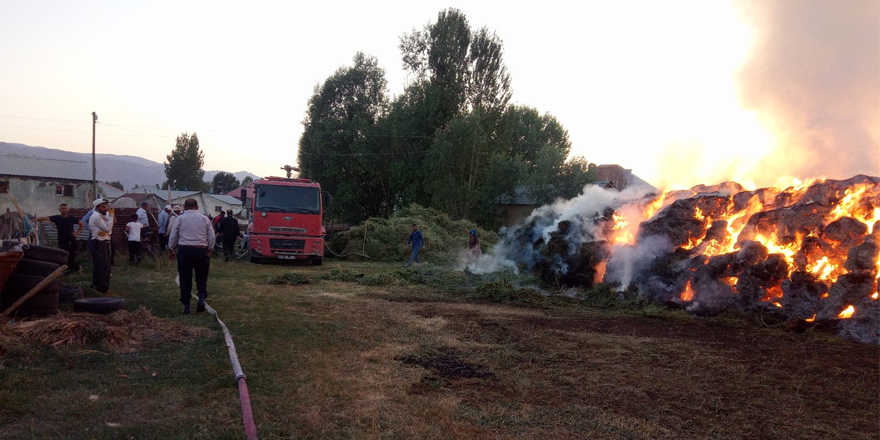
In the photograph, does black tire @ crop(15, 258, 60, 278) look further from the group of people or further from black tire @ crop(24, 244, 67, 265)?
the group of people

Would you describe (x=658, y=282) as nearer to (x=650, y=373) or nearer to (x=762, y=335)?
(x=762, y=335)

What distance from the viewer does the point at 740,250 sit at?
1116 centimetres

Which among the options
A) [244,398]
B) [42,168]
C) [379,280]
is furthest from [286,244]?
[42,168]

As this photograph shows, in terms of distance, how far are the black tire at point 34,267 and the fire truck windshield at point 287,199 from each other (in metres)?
11.1

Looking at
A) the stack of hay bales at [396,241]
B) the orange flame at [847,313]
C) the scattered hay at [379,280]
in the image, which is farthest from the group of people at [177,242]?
the orange flame at [847,313]

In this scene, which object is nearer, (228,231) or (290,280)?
(290,280)

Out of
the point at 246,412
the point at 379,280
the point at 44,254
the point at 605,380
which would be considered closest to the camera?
the point at 246,412

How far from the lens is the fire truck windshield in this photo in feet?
60.9

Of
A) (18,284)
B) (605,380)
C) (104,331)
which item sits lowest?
(605,380)

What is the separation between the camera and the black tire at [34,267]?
7.15 m

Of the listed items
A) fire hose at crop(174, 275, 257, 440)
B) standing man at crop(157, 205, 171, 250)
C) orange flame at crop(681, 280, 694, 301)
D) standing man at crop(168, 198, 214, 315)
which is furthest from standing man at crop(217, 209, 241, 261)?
orange flame at crop(681, 280, 694, 301)

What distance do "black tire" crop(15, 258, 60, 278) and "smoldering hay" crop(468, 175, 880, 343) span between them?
11.1 meters

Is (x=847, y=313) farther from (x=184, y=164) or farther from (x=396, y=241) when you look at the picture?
(x=184, y=164)

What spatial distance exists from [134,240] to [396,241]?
10.9 metres
